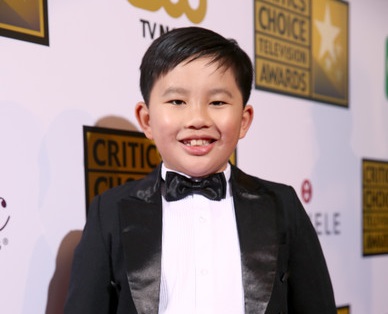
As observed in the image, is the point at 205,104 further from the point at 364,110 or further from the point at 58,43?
the point at 364,110

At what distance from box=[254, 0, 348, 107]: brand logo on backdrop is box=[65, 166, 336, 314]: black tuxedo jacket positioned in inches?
22.4

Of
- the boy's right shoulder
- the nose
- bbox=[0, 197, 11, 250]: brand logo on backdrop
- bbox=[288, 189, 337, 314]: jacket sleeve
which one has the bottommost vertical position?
bbox=[288, 189, 337, 314]: jacket sleeve

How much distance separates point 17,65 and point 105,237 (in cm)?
36

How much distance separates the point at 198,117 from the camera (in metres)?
0.87

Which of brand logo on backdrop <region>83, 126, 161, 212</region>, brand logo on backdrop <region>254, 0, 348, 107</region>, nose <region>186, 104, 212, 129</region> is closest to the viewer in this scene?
nose <region>186, 104, 212, 129</region>

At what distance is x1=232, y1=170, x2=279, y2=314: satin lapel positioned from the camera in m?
0.90

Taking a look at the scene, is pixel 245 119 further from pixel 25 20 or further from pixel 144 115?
pixel 25 20

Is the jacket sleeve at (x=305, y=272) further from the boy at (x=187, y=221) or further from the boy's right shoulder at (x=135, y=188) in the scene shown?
the boy's right shoulder at (x=135, y=188)

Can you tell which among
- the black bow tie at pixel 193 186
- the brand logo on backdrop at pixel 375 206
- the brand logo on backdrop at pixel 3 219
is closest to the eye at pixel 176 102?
the black bow tie at pixel 193 186

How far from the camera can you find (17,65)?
99 cm

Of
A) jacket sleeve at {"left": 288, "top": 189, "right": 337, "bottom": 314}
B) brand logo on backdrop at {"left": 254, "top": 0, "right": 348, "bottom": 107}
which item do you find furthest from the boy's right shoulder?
brand logo on backdrop at {"left": 254, "top": 0, "right": 348, "bottom": 107}

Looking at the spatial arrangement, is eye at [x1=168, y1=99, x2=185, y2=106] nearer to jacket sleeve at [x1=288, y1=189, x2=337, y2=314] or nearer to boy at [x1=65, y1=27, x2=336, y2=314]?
boy at [x1=65, y1=27, x2=336, y2=314]

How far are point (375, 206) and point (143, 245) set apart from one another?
46.4 inches

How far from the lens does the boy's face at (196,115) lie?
0.88 metres
